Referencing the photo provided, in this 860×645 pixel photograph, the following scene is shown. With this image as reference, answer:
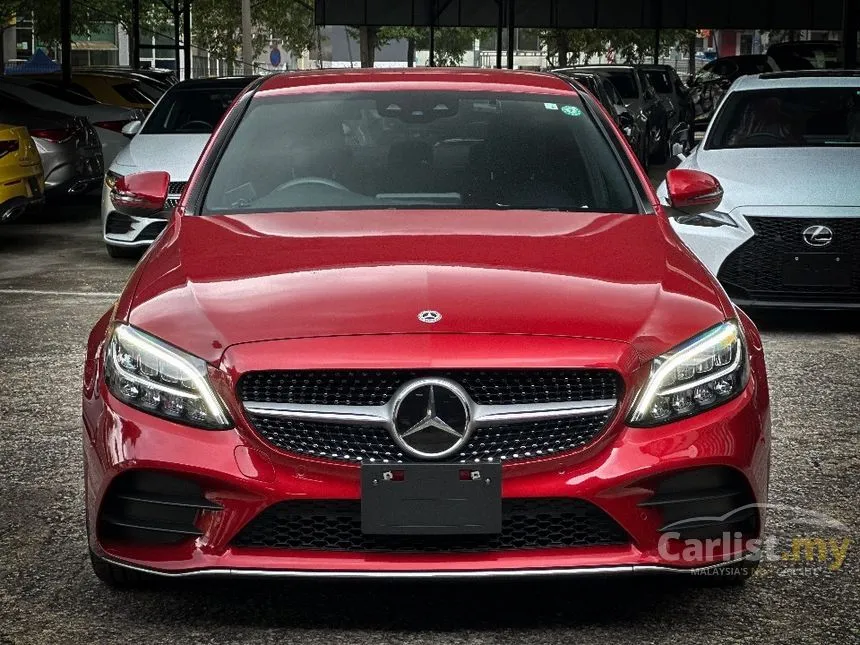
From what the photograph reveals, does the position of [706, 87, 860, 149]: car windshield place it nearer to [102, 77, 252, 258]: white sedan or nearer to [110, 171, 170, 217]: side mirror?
[102, 77, 252, 258]: white sedan

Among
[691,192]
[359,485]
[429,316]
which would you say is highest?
[691,192]

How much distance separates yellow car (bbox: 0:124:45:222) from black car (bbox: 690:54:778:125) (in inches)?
955

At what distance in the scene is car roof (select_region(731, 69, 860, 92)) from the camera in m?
11.0

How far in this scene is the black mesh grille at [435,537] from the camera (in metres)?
3.96

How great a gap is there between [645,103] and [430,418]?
22.6m

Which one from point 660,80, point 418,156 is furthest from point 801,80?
point 660,80

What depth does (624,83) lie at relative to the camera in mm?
26562

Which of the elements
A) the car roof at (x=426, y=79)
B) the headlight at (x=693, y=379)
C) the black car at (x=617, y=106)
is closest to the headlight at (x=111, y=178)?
the car roof at (x=426, y=79)

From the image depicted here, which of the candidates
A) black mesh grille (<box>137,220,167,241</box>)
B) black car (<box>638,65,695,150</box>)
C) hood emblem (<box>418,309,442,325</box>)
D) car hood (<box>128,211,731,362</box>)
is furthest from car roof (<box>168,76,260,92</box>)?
black car (<box>638,65,695,150</box>)

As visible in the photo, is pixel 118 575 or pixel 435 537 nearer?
pixel 435 537

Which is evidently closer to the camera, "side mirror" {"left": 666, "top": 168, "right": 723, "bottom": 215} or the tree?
"side mirror" {"left": 666, "top": 168, "right": 723, "bottom": 215}

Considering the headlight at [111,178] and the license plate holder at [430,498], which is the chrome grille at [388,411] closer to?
the license plate holder at [430,498]

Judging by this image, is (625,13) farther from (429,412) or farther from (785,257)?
(429,412)

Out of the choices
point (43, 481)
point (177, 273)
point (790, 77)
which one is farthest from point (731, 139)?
point (177, 273)
